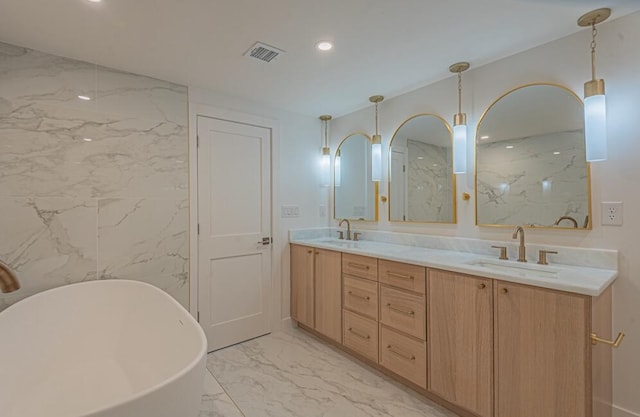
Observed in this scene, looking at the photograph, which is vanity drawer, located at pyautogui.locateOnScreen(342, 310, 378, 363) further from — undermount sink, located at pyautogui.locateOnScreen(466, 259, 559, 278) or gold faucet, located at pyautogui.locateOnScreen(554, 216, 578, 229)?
gold faucet, located at pyautogui.locateOnScreen(554, 216, 578, 229)

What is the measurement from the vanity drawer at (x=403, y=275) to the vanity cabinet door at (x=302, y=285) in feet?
2.95

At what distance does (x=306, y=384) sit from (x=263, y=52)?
2355 millimetres

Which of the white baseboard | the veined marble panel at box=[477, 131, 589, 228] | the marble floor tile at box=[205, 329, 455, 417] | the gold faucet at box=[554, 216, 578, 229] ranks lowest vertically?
the marble floor tile at box=[205, 329, 455, 417]

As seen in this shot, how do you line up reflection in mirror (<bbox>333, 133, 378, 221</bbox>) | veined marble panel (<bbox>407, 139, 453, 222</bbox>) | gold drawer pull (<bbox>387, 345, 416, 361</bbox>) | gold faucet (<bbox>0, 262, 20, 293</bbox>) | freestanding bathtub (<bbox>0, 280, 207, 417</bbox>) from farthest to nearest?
reflection in mirror (<bbox>333, 133, 378, 221</bbox>) → veined marble panel (<bbox>407, 139, 453, 222</bbox>) → gold drawer pull (<bbox>387, 345, 416, 361</bbox>) → freestanding bathtub (<bbox>0, 280, 207, 417</bbox>) → gold faucet (<bbox>0, 262, 20, 293</bbox>)

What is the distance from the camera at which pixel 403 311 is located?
2.12 metres

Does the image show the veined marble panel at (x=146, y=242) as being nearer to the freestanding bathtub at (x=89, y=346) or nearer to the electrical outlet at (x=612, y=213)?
the freestanding bathtub at (x=89, y=346)

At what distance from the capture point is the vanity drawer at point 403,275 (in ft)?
6.59

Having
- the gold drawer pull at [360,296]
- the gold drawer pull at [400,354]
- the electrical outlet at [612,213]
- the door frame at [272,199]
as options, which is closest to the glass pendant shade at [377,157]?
the door frame at [272,199]

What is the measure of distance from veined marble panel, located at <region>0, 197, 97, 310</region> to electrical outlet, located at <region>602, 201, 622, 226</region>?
3295mm

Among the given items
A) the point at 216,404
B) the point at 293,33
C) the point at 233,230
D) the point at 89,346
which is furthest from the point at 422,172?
the point at 89,346

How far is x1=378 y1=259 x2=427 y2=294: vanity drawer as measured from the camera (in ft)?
6.59

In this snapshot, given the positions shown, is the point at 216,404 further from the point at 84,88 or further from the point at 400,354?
the point at 84,88

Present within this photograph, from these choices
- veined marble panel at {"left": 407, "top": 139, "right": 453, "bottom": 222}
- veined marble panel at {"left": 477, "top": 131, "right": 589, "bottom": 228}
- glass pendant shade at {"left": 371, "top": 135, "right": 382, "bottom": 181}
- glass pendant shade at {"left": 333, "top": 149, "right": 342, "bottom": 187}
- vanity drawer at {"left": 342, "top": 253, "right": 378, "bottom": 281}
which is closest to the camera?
veined marble panel at {"left": 477, "top": 131, "right": 589, "bottom": 228}

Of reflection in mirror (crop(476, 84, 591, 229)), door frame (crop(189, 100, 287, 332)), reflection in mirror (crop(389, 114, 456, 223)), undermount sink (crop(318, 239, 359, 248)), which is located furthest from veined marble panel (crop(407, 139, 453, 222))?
door frame (crop(189, 100, 287, 332))
